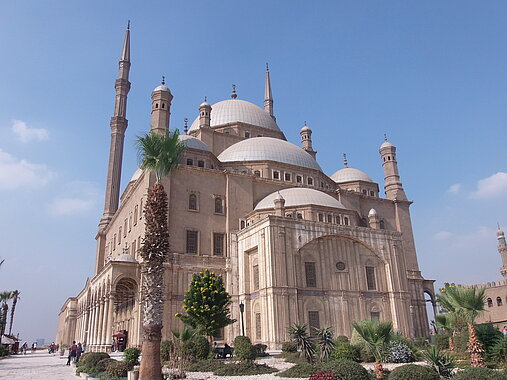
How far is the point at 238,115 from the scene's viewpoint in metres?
44.0

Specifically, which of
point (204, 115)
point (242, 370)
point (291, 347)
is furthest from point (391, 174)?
point (242, 370)

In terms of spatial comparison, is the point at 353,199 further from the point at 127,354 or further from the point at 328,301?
the point at 127,354

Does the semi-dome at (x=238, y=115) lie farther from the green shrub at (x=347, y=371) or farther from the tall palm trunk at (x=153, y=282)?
the green shrub at (x=347, y=371)

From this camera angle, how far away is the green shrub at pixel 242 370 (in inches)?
550

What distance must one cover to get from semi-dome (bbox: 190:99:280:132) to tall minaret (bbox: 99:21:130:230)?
290 inches

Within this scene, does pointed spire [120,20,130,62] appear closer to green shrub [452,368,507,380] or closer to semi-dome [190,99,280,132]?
semi-dome [190,99,280,132]

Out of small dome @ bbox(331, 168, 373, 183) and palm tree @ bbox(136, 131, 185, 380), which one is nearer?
palm tree @ bbox(136, 131, 185, 380)

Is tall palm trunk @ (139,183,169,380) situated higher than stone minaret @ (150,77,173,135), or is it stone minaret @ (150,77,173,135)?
stone minaret @ (150,77,173,135)

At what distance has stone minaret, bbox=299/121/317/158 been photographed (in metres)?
46.4

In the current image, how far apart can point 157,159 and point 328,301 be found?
16.3m

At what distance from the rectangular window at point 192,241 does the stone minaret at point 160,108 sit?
29.8ft

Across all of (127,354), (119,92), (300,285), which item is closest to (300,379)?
(127,354)

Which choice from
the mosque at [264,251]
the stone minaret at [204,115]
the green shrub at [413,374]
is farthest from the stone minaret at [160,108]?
the green shrub at [413,374]

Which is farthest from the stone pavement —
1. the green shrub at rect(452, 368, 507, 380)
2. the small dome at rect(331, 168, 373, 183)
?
the small dome at rect(331, 168, 373, 183)
